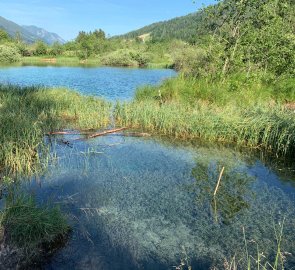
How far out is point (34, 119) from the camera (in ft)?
43.5

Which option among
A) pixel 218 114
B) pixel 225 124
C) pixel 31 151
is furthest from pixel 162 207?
pixel 218 114

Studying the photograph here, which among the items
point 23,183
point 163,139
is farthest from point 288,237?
point 163,139

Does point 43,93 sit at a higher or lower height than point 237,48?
lower

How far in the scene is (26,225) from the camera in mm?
5980

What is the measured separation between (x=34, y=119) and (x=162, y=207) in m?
7.35

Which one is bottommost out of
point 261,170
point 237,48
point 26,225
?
→ point 261,170

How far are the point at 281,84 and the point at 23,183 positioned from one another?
16092 mm

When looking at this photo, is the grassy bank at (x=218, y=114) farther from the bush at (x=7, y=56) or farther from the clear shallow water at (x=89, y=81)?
the bush at (x=7, y=56)

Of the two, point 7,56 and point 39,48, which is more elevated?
point 39,48

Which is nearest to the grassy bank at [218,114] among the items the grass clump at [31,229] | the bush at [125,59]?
the grass clump at [31,229]

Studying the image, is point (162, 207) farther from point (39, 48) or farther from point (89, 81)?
point (39, 48)

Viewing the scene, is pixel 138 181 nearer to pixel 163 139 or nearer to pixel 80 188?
pixel 80 188

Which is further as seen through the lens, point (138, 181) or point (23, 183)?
point (138, 181)

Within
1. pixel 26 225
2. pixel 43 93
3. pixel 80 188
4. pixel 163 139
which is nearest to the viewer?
pixel 26 225
